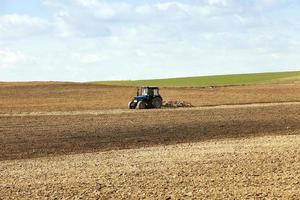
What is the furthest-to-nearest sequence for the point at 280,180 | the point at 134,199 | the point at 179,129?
the point at 179,129 < the point at 280,180 < the point at 134,199

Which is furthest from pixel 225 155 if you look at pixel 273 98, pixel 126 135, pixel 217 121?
pixel 273 98

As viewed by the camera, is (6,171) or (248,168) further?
(6,171)

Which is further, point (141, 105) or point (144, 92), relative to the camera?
point (144, 92)

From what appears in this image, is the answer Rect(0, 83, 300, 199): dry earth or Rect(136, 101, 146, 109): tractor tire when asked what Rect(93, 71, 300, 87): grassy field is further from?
Rect(0, 83, 300, 199): dry earth

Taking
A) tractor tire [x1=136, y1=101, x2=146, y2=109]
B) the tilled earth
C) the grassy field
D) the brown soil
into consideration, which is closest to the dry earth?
the tilled earth

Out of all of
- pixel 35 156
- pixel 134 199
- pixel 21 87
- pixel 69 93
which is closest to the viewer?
pixel 134 199

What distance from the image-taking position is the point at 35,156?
888 inches

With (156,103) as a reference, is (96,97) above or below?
below

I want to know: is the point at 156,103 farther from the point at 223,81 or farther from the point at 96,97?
the point at 223,81

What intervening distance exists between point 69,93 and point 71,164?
208 ft

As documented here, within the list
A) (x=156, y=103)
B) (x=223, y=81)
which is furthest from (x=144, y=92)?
(x=223, y=81)

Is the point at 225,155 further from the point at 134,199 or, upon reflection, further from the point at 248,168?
the point at 134,199

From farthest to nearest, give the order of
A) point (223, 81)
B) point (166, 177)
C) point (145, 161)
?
point (223, 81), point (145, 161), point (166, 177)

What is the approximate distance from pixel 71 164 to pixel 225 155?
4.20 meters
